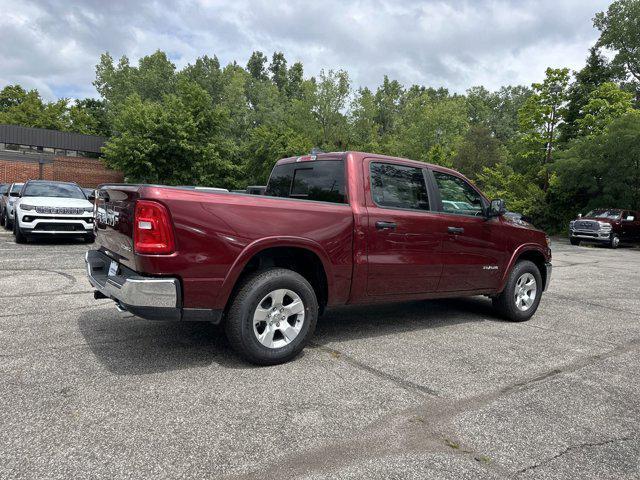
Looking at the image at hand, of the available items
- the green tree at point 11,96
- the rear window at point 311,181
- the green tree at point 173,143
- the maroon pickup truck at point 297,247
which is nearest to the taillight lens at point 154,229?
the maroon pickup truck at point 297,247

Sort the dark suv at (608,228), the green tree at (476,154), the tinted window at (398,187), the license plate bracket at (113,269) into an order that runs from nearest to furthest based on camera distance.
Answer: the license plate bracket at (113,269)
the tinted window at (398,187)
the dark suv at (608,228)
the green tree at (476,154)

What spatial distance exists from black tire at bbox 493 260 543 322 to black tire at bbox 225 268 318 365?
117 inches

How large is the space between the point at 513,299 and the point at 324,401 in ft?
11.8

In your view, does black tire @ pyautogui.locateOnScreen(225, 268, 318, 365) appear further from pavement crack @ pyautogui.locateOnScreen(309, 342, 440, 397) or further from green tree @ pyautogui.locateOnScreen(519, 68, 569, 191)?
green tree @ pyautogui.locateOnScreen(519, 68, 569, 191)

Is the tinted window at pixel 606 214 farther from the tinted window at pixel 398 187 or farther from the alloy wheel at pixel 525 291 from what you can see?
the tinted window at pixel 398 187

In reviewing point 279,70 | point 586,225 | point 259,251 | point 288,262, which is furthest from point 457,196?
point 279,70

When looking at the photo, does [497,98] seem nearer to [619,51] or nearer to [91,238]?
[619,51]

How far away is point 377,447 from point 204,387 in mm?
1409

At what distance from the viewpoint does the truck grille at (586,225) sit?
2148 cm

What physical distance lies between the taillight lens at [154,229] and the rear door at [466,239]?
293cm

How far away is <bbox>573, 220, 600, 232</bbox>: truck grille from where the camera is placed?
21.5m

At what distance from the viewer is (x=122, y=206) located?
12.5 ft

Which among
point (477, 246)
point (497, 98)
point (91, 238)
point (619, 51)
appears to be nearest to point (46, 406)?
point (477, 246)

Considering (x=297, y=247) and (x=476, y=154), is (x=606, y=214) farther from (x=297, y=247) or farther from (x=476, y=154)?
(x=476, y=154)
